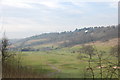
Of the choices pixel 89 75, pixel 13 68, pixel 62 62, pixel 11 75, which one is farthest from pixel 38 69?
pixel 62 62

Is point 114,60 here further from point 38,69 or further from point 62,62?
point 62,62

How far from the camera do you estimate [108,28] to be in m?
77.2

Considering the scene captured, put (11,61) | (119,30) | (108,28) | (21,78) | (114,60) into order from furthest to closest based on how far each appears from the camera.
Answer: (108,28)
(11,61)
(21,78)
(119,30)
(114,60)

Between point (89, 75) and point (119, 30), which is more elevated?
point (119, 30)

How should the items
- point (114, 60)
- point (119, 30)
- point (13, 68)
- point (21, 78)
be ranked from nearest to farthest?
point (114, 60), point (119, 30), point (21, 78), point (13, 68)

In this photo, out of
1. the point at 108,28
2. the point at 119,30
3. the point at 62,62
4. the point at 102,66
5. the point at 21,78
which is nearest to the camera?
the point at 102,66

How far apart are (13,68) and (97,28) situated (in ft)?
262

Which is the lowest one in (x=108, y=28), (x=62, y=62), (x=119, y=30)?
(x=62, y=62)

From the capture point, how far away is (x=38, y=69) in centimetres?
302

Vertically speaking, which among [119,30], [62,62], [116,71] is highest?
[119,30]

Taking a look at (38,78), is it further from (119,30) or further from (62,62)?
(62,62)

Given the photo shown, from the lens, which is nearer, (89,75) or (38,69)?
(89,75)

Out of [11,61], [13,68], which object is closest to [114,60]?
[13,68]

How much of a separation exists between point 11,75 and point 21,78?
0.16 metres
